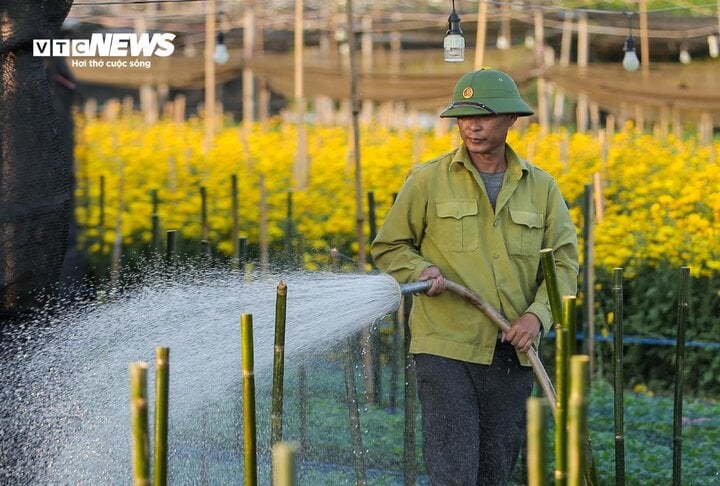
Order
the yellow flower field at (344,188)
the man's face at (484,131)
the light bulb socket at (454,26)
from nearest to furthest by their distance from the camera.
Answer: the man's face at (484,131), the light bulb socket at (454,26), the yellow flower field at (344,188)

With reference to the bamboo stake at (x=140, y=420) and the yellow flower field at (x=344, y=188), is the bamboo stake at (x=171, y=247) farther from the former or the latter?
the bamboo stake at (x=140, y=420)

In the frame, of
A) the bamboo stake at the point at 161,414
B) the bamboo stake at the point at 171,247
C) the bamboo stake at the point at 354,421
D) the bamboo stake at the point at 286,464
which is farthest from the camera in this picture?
the bamboo stake at the point at 171,247

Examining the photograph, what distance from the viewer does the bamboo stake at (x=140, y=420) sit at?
6.73ft

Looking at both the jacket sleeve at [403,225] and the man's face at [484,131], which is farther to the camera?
the jacket sleeve at [403,225]

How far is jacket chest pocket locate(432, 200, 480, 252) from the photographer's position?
3.74m

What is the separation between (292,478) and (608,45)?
16.9 meters

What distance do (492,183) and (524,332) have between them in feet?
1.58

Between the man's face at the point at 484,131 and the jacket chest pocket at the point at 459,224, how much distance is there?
17 cm

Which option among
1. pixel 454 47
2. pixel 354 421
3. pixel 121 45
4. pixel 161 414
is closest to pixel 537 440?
pixel 161 414

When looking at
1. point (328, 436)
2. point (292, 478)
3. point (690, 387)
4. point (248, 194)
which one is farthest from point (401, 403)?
point (292, 478)

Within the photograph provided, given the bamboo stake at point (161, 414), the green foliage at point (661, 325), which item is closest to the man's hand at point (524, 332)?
the bamboo stake at point (161, 414)

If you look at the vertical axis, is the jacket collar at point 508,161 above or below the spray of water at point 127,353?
above

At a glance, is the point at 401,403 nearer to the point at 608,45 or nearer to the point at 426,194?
the point at 426,194

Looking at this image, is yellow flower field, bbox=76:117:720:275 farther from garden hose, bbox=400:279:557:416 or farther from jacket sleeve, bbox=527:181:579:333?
garden hose, bbox=400:279:557:416
